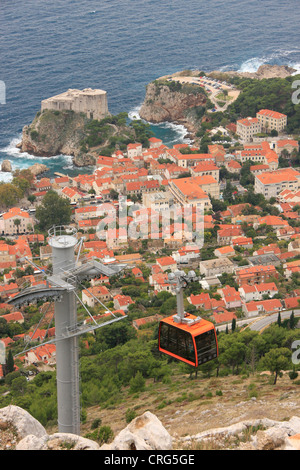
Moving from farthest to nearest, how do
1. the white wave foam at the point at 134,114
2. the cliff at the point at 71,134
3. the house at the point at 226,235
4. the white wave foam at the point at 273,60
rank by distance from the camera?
the white wave foam at the point at 273,60 → the white wave foam at the point at 134,114 → the cliff at the point at 71,134 → the house at the point at 226,235

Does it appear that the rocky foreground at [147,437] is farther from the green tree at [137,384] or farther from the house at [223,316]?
the house at [223,316]

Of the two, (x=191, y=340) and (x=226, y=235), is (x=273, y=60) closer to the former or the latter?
(x=226, y=235)

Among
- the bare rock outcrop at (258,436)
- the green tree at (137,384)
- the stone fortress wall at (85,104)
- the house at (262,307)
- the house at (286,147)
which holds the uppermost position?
the bare rock outcrop at (258,436)

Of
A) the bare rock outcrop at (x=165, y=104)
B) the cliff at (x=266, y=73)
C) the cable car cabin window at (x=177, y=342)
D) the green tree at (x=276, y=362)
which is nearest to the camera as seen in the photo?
the cable car cabin window at (x=177, y=342)

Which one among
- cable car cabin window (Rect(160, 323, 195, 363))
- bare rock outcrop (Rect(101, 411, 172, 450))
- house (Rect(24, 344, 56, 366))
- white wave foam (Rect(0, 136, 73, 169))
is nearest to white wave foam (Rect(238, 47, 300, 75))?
white wave foam (Rect(0, 136, 73, 169))

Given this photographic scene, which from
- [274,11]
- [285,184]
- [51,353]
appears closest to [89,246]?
[51,353]

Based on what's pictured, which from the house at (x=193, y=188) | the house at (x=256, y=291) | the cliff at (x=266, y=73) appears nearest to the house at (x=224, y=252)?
the house at (x=256, y=291)

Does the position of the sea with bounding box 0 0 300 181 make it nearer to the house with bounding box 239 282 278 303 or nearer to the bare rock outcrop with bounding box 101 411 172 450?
the house with bounding box 239 282 278 303

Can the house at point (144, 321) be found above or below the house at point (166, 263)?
below
